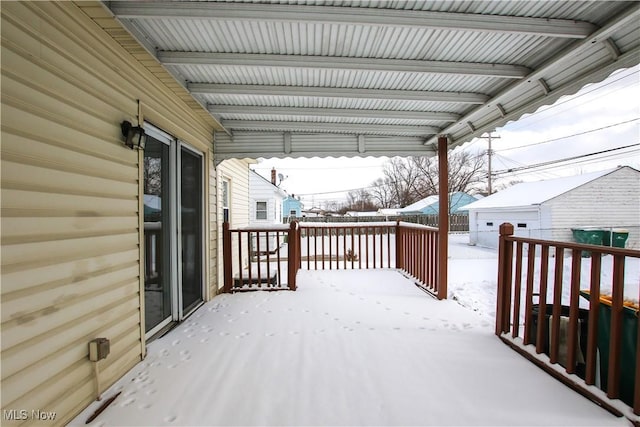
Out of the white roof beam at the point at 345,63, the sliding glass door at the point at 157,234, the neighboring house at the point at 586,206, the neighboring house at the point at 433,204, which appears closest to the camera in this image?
the white roof beam at the point at 345,63

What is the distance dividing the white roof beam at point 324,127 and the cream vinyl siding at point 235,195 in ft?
3.21

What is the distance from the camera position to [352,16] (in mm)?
1968

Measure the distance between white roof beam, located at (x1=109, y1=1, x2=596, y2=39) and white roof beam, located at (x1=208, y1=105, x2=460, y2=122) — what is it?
1870 mm

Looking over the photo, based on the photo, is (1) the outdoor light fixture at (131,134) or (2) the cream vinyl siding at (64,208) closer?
(2) the cream vinyl siding at (64,208)

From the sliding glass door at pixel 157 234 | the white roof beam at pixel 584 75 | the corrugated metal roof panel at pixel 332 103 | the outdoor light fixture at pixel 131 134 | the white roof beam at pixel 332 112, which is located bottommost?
the sliding glass door at pixel 157 234

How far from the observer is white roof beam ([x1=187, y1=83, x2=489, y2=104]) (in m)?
3.12

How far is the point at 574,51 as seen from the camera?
231 cm

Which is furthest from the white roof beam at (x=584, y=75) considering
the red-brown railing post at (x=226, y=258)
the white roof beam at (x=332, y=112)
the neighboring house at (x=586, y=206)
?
the neighboring house at (x=586, y=206)

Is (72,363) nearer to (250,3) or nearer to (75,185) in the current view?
(75,185)

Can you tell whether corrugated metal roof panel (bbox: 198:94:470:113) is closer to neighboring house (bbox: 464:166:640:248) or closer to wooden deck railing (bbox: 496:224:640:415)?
wooden deck railing (bbox: 496:224:640:415)

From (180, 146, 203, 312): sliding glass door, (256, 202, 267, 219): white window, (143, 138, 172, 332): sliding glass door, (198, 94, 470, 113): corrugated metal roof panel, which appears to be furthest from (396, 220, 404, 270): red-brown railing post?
(256, 202, 267, 219): white window

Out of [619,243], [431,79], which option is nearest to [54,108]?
[431,79]

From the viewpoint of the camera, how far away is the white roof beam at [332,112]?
3.79 metres

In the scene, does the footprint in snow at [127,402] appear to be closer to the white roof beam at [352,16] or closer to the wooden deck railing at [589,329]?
the white roof beam at [352,16]
